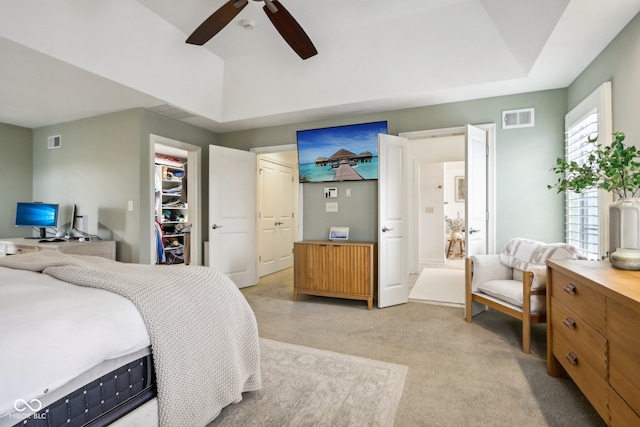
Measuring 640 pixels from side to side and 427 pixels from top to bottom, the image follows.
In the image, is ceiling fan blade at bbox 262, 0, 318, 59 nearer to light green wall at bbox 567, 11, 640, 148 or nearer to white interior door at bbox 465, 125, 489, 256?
white interior door at bbox 465, 125, 489, 256

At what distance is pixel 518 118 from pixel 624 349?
288 cm

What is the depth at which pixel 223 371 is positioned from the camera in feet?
5.16

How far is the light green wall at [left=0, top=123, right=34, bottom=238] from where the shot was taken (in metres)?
4.31

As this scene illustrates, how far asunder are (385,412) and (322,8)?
332cm

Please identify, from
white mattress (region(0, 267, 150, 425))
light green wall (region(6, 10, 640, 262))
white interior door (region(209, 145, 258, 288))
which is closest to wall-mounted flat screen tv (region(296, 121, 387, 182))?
light green wall (region(6, 10, 640, 262))

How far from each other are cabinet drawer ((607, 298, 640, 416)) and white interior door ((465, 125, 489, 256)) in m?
2.00

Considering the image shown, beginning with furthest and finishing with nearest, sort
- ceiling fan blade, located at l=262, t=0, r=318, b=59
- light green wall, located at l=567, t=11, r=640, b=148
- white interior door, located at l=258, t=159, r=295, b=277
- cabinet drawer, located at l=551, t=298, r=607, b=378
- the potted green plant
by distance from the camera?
1. white interior door, located at l=258, t=159, r=295, b=277
2. ceiling fan blade, located at l=262, t=0, r=318, b=59
3. light green wall, located at l=567, t=11, r=640, b=148
4. the potted green plant
5. cabinet drawer, located at l=551, t=298, r=607, b=378

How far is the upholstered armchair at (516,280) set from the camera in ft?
8.10

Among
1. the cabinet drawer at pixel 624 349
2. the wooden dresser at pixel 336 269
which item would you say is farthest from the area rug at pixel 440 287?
the cabinet drawer at pixel 624 349

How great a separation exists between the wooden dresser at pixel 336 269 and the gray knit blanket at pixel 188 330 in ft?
6.63

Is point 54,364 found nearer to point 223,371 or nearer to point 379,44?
point 223,371

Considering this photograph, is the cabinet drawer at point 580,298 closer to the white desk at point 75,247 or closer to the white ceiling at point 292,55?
the white ceiling at point 292,55

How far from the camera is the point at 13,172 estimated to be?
4.39m

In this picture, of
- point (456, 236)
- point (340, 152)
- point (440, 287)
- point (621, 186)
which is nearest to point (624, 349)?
point (621, 186)
